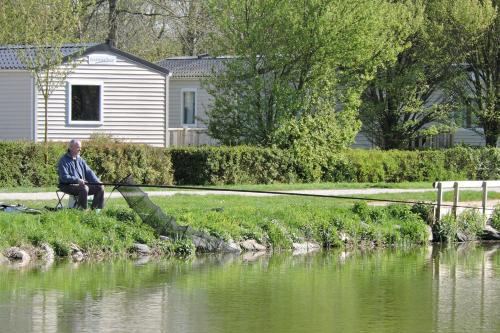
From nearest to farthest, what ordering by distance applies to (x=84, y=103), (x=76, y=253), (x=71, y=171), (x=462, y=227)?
(x=76, y=253)
(x=71, y=171)
(x=462, y=227)
(x=84, y=103)

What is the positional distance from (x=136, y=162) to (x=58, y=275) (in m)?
13.2

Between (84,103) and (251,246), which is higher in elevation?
(84,103)

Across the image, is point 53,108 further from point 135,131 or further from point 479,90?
point 479,90

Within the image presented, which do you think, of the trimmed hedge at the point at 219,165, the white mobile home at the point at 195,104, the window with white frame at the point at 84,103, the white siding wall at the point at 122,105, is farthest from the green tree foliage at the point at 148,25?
the trimmed hedge at the point at 219,165

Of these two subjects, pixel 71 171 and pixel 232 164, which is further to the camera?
pixel 232 164

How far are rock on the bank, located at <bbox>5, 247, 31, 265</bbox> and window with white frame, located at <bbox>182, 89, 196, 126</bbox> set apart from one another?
87.8ft

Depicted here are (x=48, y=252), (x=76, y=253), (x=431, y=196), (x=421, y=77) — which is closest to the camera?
(x=48, y=252)

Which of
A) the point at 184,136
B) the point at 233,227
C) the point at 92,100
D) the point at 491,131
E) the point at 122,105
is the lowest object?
the point at 233,227

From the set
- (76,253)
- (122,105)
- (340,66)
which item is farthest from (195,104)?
(76,253)

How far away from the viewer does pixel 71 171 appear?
20.5 metres

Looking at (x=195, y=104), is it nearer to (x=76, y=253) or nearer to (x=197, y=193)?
(x=197, y=193)

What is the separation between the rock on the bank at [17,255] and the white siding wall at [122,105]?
17.9 m

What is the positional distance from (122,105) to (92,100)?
1.03 meters

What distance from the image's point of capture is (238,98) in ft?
117
